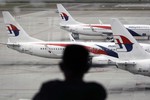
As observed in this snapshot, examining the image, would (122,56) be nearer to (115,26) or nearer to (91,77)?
(115,26)

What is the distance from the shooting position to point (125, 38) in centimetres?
2308

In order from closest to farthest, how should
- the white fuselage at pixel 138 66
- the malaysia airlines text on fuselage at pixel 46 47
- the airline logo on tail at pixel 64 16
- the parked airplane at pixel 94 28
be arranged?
the white fuselage at pixel 138 66
the malaysia airlines text on fuselage at pixel 46 47
the parked airplane at pixel 94 28
the airline logo on tail at pixel 64 16

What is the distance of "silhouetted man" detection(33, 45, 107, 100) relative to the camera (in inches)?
124

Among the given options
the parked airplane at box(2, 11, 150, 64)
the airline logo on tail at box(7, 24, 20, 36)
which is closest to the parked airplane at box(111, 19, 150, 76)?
the parked airplane at box(2, 11, 150, 64)

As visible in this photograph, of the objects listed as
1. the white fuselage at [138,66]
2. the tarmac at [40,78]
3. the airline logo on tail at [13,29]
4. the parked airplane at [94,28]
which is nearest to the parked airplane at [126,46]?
the white fuselage at [138,66]

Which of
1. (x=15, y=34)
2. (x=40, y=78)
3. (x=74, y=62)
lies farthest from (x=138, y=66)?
(x=74, y=62)

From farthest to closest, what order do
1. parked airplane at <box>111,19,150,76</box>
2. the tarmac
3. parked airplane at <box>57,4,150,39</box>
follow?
1. parked airplane at <box>57,4,150,39</box>
2. parked airplane at <box>111,19,150,76</box>
3. the tarmac

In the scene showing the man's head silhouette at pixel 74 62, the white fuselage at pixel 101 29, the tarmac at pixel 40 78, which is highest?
the man's head silhouette at pixel 74 62

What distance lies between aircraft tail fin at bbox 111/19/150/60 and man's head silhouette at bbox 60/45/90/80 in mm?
19894

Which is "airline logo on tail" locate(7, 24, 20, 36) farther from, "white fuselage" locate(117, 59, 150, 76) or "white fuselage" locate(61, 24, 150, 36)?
"white fuselage" locate(61, 24, 150, 36)

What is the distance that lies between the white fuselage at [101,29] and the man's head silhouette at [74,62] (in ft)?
163

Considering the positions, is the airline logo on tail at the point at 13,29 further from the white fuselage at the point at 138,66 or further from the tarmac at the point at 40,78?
the white fuselage at the point at 138,66

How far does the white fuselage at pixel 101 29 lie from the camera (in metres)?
52.4

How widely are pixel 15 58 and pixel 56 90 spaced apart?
114ft
